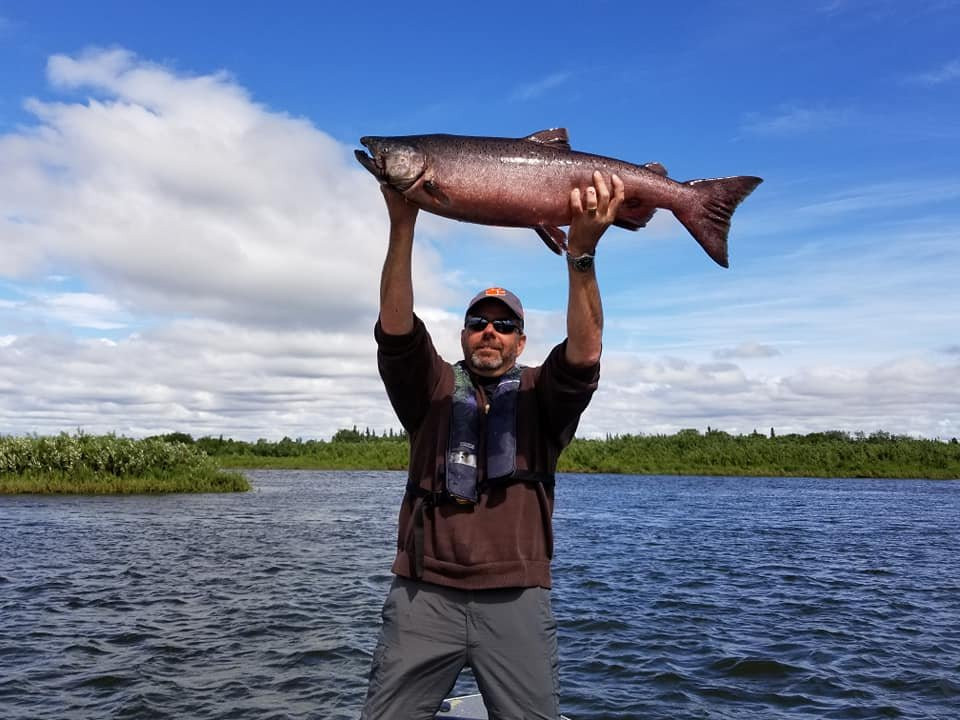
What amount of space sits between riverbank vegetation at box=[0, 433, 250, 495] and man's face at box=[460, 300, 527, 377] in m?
44.2

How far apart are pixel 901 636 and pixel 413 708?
13511 mm

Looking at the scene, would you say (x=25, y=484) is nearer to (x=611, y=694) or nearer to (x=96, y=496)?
(x=96, y=496)

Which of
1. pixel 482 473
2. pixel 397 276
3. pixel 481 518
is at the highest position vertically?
pixel 397 276

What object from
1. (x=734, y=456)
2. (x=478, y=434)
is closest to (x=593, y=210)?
(x=478, y=434)

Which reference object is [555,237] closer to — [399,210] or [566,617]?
[399,210]

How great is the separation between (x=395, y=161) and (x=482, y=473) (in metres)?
1.70

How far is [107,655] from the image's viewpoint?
40.9 ft

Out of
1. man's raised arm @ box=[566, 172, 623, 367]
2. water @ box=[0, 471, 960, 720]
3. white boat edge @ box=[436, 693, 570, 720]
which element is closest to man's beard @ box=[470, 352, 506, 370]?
man's raised arm @ box=[566, 172, 623, 367]

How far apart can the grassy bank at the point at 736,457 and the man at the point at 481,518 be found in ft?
227

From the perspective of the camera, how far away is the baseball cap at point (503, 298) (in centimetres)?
443

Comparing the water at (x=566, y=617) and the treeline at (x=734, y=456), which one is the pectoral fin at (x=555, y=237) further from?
the treeline at (x=734, y=456)

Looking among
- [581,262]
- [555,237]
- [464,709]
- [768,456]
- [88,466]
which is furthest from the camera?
[768,456]

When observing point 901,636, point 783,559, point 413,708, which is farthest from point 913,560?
point 413,708

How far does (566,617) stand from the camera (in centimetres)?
1553
